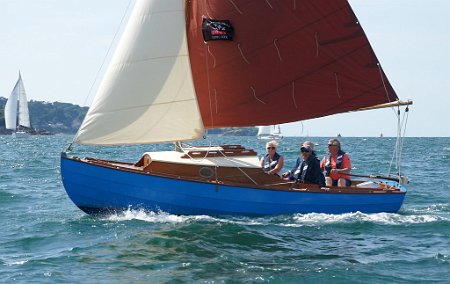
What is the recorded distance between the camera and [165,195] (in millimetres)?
16453

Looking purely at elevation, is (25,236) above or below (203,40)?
below

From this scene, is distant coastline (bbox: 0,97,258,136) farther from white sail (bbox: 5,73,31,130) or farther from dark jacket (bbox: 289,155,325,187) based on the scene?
dark jacket (bbox: 289,155,325,187)

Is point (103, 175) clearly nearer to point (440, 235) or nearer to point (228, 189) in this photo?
point (228, 189)

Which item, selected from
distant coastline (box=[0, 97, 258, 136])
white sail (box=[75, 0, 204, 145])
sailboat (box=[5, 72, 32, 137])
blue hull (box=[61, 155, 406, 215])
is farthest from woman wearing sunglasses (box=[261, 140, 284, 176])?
distant coastline (box=[0, 97, 258, 136])

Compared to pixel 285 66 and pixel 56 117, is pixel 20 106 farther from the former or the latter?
pixel 285 66

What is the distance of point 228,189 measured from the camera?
16484mm

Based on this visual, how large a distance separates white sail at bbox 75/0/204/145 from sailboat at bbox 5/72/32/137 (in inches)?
3866

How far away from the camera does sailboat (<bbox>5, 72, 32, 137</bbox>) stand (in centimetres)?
11206

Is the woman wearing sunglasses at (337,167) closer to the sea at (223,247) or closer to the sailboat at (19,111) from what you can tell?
the sea at (223,247)

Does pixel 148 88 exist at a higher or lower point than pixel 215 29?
lower

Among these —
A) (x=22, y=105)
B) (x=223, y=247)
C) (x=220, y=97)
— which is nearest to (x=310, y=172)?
(x=220, y=97)

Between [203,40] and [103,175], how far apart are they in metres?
3.96

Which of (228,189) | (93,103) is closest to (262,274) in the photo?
(228,189)

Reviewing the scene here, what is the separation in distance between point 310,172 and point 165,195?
10.7 feet
